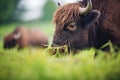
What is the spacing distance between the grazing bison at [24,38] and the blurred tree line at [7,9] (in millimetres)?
614

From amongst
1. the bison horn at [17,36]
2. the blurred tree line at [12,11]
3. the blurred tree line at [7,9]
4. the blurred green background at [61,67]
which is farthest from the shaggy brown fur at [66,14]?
the bison horn at [17,36]

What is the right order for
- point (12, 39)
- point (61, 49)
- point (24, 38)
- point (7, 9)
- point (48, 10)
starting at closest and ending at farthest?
point (61, 49)
point (48, 10)
point (7, 9)
point (12, 39)
point (24, 38)

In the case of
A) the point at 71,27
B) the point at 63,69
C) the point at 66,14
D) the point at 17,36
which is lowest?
the point at 63,69

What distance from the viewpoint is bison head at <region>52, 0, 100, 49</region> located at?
3.43 meters

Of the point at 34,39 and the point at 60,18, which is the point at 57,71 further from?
the point at 34,39

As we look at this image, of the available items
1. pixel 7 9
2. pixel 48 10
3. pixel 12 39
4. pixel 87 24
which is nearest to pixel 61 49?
pixel 87 24

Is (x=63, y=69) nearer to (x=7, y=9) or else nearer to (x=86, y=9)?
(x=86, y=9)

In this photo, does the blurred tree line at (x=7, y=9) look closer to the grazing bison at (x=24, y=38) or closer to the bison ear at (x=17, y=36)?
the grazing bison at (x=24, y=38)

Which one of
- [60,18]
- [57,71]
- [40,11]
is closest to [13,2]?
[40,11]

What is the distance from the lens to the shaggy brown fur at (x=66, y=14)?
346cm

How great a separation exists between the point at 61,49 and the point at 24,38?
2.77 metres

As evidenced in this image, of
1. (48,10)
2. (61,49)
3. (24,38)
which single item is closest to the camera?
(61,49)

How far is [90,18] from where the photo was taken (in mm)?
3527

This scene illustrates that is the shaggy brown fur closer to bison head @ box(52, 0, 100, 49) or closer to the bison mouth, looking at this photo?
bison head @ box(52, 0, 100, 49)
